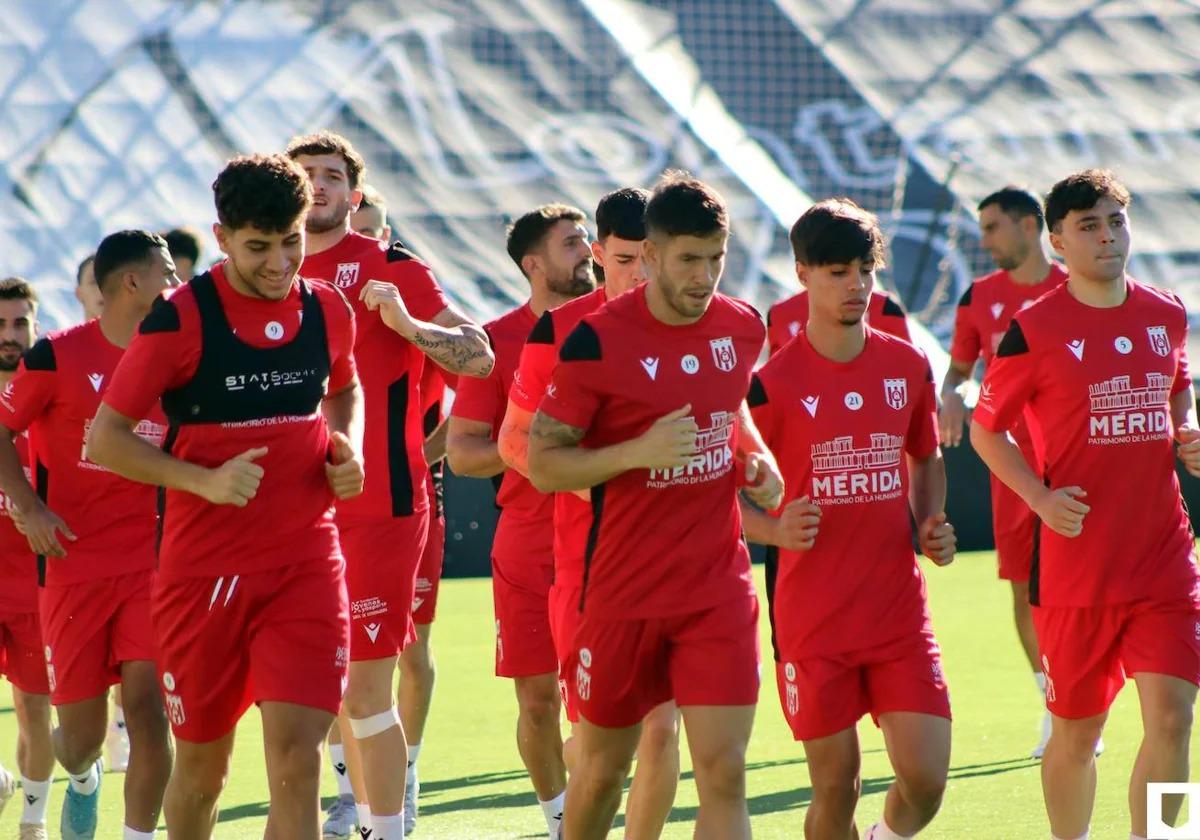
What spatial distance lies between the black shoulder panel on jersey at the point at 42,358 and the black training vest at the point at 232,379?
5.16ft

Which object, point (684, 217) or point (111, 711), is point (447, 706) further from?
point (684, 217)

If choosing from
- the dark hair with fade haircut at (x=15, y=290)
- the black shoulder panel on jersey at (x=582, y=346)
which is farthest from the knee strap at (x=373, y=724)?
the dark hair with fade haircut at (x=15, y=290)

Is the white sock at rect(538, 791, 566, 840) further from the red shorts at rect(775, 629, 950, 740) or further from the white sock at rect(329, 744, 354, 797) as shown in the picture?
the red shorts at rect(775, 629, 950, 740)

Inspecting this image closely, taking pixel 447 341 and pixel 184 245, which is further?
pixel 184 245

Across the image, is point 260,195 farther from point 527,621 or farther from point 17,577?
point 17,577

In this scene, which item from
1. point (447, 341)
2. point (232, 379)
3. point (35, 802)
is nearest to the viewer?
point (232, 379)

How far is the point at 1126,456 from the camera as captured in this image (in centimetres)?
609

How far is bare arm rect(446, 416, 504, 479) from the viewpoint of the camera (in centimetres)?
662

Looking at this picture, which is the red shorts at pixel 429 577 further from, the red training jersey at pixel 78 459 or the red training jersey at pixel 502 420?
the red training jersey at pixel 78 459

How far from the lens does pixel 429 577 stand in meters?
7.91

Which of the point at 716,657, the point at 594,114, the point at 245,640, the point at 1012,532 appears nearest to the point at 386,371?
the point at 245,640

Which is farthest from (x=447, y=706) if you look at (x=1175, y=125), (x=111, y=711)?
(x=1175, y=125)

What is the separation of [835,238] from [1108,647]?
163 cm

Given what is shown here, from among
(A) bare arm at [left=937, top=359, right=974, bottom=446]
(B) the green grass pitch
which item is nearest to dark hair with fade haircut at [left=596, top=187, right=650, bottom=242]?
(B) the green grass pitch
